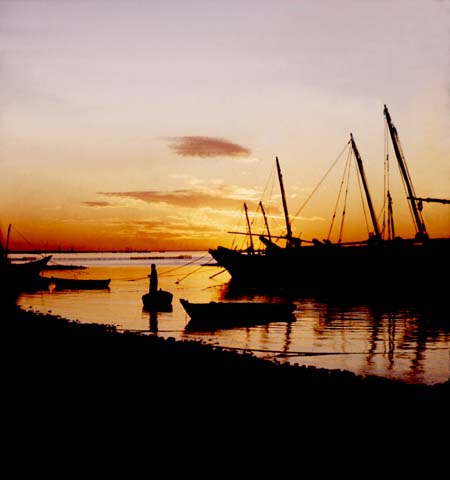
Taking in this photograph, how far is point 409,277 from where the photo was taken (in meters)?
72.2

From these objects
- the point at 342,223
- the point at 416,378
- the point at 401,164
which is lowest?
the point at 416,378

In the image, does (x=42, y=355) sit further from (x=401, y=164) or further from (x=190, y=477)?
(x=401, y=164)

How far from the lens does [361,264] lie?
3039 inches

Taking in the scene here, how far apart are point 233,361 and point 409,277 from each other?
198 feet

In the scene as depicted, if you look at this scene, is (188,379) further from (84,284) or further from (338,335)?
(84,284)

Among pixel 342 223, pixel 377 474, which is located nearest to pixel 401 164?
pixel 342 223

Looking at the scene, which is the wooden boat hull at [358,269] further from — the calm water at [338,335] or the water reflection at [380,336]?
the calm water at [338,335]

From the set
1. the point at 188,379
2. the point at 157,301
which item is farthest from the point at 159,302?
the point at 188,379

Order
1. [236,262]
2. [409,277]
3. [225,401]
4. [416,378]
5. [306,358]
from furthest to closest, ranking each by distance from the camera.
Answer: [236,262] → [409,277] → [306,358] → [416,378] → [225,401]

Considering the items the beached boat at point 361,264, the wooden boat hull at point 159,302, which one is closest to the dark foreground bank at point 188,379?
the wooden boat hull at point 159,302

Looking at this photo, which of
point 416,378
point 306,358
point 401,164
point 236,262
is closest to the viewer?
point 416,378

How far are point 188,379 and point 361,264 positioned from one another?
6606 centimetres

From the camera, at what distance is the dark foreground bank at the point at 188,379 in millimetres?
12469

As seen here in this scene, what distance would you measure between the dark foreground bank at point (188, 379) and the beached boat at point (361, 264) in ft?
146
